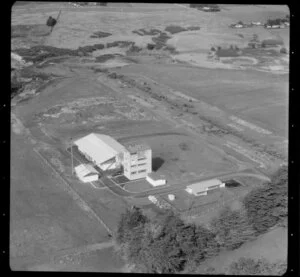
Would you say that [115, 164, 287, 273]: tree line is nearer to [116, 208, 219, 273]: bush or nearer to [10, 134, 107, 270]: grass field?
[116, 208, 219, 273]: bush

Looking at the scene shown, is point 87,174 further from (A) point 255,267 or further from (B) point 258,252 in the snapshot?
(A) point 255,267

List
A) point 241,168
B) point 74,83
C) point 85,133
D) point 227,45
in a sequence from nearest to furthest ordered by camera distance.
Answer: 1. point 241,168
2. point 85,133
3. point 74,83
4. point 227,45

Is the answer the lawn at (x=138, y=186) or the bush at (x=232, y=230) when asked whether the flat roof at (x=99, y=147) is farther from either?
the bush at (x=232, y=230)

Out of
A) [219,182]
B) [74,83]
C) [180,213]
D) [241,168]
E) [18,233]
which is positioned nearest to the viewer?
[18,233]

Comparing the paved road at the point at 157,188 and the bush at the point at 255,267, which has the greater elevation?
the bush at the point at 255,267

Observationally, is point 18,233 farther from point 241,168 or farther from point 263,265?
point 241,168

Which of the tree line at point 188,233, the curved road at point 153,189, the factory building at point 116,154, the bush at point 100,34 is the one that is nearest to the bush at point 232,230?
the tree line at point 188,233

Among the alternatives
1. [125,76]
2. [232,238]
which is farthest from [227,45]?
[232,238]
